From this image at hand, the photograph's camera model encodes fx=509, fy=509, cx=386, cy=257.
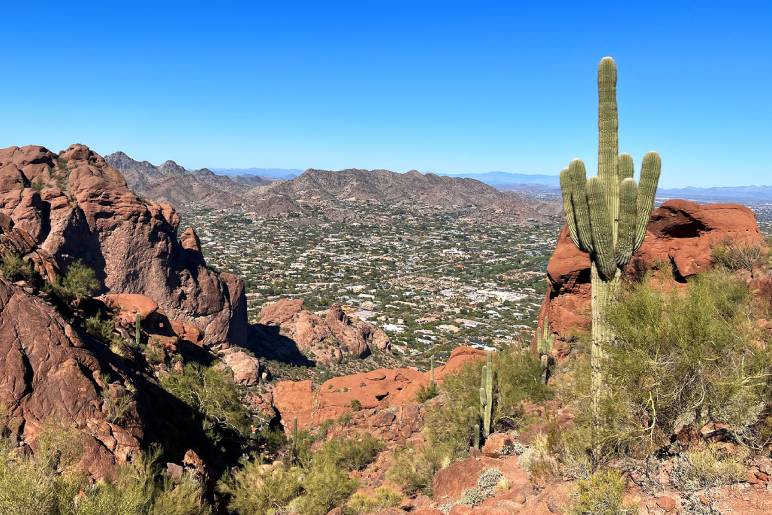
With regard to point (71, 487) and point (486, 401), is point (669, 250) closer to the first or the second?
point (486, 401)

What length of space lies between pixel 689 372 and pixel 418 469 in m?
6.79

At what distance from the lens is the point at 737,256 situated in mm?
13891

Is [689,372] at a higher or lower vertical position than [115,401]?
higher

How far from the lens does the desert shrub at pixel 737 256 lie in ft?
44.7

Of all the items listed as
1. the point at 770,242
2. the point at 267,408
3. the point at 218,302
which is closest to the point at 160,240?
the point at 218,302

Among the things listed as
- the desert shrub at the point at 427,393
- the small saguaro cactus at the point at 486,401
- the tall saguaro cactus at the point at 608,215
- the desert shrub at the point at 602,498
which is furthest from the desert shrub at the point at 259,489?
the tall saguaro cactus at the point at 608,215

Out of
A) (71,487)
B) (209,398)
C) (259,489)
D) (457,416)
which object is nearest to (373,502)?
(259,489)

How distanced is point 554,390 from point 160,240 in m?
30.6

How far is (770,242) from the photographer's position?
1503 centimetres

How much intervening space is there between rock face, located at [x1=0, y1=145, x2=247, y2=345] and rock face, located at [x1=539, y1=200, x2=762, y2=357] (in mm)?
24010

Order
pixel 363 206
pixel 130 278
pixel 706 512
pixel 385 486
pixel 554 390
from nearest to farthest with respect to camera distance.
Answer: pixel 706 512
pixel 385 486
pixel 554 390
pixel 130 278
pixel 363 206

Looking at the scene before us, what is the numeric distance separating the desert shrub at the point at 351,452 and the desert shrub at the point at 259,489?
7.27 feet

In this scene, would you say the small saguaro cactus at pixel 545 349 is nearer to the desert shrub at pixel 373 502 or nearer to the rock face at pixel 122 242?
the desert shrub at pixel 373 502

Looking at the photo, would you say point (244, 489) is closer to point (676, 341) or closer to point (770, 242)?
point (676, 341)
